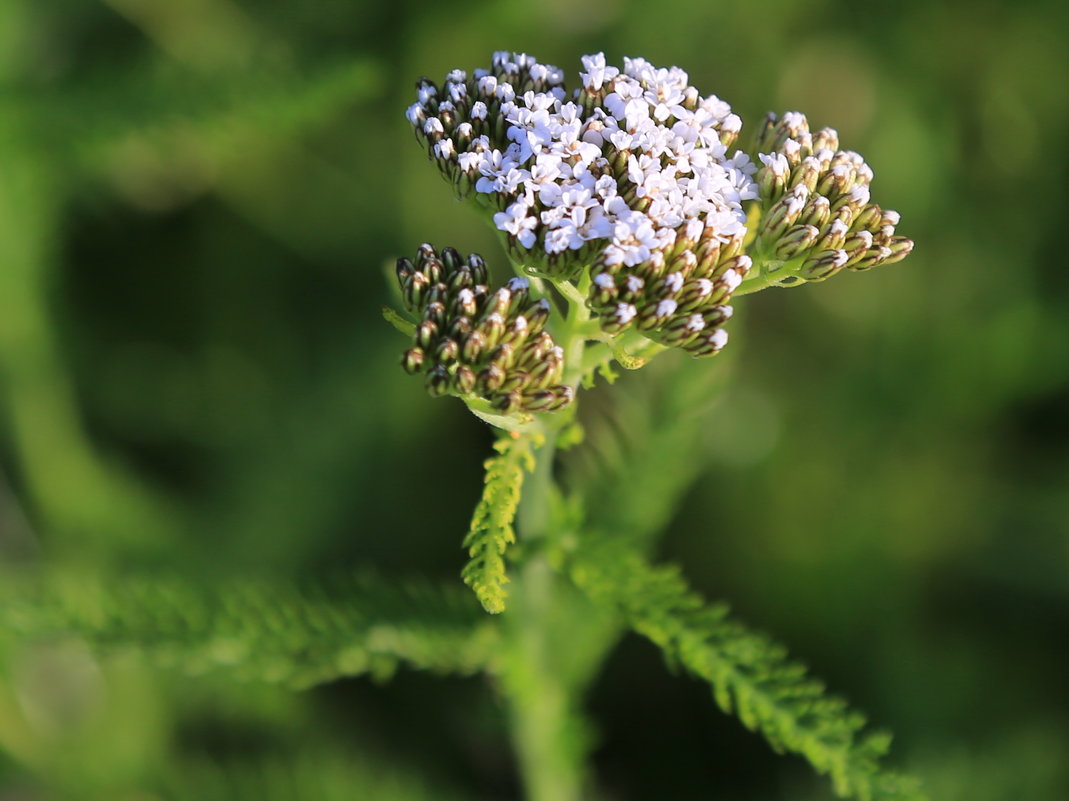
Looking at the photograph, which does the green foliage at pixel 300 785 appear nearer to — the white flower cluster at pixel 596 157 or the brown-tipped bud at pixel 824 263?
the white flower cluster at pixel 596 157

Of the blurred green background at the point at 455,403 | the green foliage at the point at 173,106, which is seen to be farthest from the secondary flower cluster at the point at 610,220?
the blurred green background at the point at 455,403

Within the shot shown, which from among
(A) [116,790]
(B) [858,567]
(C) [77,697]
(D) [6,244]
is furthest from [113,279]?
(B) [858,567]

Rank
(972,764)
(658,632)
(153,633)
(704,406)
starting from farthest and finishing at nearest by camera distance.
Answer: (972,764) → (704,406) → (153,633) → (658,632)

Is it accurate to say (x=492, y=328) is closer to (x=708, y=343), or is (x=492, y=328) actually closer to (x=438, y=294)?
(x=438, y=294)

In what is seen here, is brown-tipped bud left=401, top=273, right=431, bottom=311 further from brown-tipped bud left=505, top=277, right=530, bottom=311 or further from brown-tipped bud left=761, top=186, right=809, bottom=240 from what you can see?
brown-tipped bud left=761, top=186, right=809, bottom=240

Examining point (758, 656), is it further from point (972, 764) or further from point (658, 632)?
point (972, 764)

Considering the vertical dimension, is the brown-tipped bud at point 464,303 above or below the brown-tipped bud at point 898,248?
above
